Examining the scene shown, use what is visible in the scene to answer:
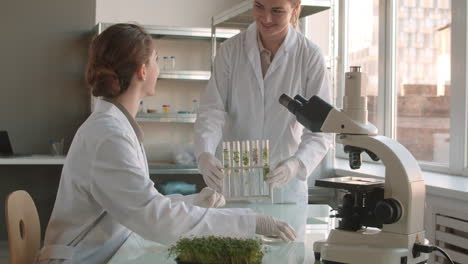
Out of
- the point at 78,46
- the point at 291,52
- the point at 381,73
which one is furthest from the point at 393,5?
the point at 78,46

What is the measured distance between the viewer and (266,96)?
2250 mm

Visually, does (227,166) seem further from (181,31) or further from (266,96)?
(181,31)

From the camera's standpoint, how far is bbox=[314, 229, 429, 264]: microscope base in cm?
118

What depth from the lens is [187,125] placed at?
508 centimetres

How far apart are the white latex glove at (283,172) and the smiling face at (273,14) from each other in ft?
1.78

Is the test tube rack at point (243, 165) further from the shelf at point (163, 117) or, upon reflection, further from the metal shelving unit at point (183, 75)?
the metal shelving unit at point (183, 75)

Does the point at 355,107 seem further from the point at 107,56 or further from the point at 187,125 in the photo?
the point at 187,125

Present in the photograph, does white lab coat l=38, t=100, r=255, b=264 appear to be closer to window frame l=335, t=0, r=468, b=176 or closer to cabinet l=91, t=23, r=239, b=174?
window frame l=335, t=0, r=468, b=176

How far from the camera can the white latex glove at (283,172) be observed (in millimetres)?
1922

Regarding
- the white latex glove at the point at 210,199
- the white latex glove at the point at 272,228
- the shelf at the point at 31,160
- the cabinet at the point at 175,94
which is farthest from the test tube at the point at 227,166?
the cabinet at the point at 175,94

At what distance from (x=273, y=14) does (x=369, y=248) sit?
3.94 feet

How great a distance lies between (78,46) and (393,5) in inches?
106

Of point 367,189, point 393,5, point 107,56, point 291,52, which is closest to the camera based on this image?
point 367,189

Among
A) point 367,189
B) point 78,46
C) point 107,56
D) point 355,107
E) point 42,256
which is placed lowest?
point 42,256
